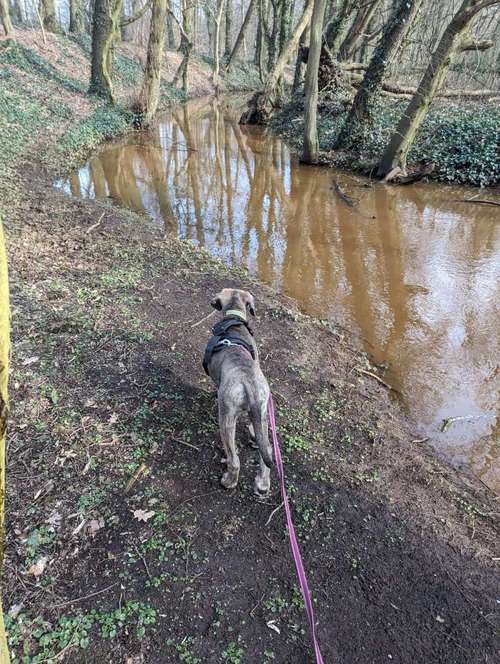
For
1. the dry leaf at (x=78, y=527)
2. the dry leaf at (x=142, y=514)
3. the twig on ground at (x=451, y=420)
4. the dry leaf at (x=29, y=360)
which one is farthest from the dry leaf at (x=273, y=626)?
the dry leaf at (x=29, y=360)

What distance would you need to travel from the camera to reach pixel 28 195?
9.49 m

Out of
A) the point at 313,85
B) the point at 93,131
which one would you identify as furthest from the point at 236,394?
the point at 93,131

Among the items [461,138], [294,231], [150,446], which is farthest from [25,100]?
→ [150,446]

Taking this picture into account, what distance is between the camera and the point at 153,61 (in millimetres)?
18000

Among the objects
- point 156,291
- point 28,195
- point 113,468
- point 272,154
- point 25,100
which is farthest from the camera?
point 272,154

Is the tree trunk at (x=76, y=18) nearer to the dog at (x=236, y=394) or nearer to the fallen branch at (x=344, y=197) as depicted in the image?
the fallen branch at (x=344, y=197)

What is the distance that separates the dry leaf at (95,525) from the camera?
3.28 m

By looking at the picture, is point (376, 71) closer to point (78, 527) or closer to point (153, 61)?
point (153, 61)

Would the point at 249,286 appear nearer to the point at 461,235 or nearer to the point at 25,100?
the point at 461,235

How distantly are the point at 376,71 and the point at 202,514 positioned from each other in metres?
15.9

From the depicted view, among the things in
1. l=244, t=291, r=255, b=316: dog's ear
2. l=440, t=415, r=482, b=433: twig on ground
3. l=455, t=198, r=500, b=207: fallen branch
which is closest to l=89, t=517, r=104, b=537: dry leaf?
l=244, t=291, r=255, b=316: dog's ear

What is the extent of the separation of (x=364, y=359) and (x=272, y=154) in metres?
13.6

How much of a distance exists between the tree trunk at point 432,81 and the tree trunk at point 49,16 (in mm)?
26103

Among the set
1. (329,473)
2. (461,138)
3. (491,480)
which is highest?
(461,138)
